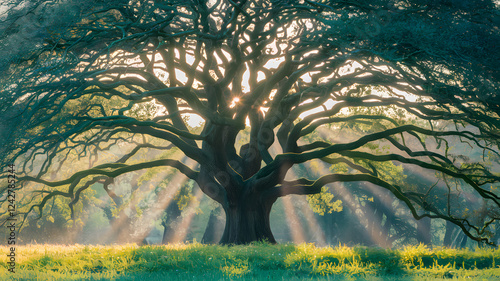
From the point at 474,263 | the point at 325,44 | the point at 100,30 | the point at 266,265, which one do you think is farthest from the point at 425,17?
the point at 100,30

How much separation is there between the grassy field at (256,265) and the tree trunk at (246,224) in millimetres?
3808

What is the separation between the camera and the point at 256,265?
10195 millimetres

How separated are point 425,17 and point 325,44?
2.67 meters

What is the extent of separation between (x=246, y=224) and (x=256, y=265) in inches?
238

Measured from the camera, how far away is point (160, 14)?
11172mm

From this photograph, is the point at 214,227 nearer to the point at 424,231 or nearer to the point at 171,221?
the point at 171,221

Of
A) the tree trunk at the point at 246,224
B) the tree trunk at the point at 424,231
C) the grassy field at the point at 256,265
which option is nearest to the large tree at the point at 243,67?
the tree trunk at the point at 246,224

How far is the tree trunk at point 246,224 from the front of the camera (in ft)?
52.8

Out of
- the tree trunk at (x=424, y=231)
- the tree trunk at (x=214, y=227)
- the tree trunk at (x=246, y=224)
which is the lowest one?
the tree trunk at (x=424, y=231)

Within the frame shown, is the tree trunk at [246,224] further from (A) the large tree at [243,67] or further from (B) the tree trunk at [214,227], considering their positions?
(B) the tree trunk at [214,227]

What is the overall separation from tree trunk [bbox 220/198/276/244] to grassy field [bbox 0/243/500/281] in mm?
3808

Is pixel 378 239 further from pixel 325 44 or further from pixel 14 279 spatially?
pixel 14 279

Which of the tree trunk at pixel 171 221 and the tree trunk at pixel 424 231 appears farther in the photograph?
the tree trunk at pixel 424 231

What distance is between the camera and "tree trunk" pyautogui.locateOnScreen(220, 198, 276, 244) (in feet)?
52.8
